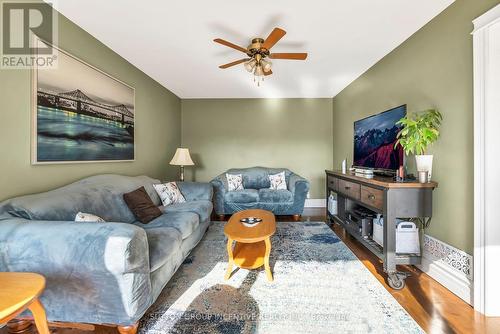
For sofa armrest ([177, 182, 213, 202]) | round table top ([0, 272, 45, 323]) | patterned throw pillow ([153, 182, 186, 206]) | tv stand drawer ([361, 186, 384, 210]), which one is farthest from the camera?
sofa armrest ([177, 182, 213, 202])

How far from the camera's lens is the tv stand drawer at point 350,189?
8.34 feet

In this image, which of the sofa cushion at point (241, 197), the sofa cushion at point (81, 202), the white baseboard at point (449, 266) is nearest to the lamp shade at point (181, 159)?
the sofa cushion at point (241, 197)

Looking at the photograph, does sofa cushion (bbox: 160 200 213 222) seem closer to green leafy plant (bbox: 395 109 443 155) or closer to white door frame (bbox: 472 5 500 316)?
green leafy plant (bbox: 395 109 443 155)

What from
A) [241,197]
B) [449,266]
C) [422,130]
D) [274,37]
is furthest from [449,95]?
[241,197]

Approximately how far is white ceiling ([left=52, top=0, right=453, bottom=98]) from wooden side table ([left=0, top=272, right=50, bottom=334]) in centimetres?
212

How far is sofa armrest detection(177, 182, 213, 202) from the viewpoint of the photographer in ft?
10.8

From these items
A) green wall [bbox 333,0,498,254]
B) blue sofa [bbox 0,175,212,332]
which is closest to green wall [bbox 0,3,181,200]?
blue sofa [bbox 0,175,212,332]

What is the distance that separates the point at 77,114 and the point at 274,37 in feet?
6.88

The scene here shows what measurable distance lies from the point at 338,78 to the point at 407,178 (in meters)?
2.17

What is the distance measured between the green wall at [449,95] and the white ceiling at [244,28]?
0.19m

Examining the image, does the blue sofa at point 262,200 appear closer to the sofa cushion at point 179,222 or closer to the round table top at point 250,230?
the round table top at point 250,230

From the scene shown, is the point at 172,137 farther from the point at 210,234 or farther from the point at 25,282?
the point at 25,282

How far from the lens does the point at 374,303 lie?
1.67 metres

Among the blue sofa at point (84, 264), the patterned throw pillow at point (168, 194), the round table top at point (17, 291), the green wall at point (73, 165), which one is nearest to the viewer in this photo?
the round table top at point (17, 291)
